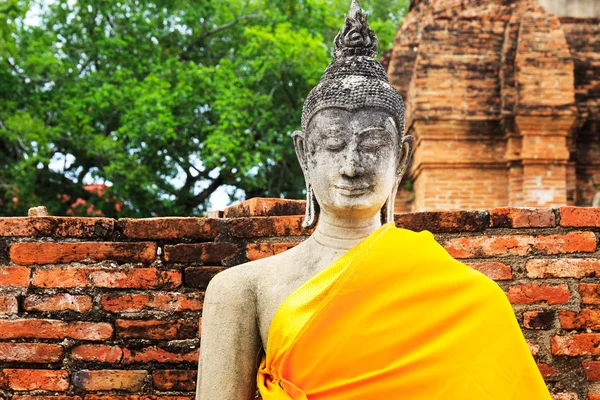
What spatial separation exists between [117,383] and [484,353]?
155 cm

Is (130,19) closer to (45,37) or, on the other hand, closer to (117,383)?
(45,37)

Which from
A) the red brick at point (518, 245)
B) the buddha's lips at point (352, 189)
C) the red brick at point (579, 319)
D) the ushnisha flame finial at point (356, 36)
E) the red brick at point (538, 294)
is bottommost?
the red brick at point (579, 319)

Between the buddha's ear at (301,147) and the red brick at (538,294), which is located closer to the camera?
the buddha's ear at (301,147)

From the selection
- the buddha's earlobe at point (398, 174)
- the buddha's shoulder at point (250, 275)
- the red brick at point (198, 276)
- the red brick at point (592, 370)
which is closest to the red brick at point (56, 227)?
the red brick at point (198, 276)

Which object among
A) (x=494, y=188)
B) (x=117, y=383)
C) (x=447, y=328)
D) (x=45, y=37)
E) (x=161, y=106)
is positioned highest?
(x=45, y=37)

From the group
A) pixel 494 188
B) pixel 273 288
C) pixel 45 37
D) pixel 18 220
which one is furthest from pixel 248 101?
pixel 273 288

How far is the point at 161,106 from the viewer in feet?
34.2

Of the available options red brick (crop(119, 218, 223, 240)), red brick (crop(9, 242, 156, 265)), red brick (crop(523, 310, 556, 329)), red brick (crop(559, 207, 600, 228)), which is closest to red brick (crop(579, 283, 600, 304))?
red brick (crop(523, 310, 556, 329))

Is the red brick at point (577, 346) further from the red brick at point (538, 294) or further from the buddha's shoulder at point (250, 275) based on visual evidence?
the buddha's shoulder at point (250, 275)

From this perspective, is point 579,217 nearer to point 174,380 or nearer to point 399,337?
point 399,337

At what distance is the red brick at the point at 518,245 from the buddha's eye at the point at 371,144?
1.02m

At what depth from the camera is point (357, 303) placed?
1.80 meters

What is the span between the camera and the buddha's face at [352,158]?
1.92 metres

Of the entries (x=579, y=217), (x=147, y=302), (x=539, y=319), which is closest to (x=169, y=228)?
(x=147, y=302)
